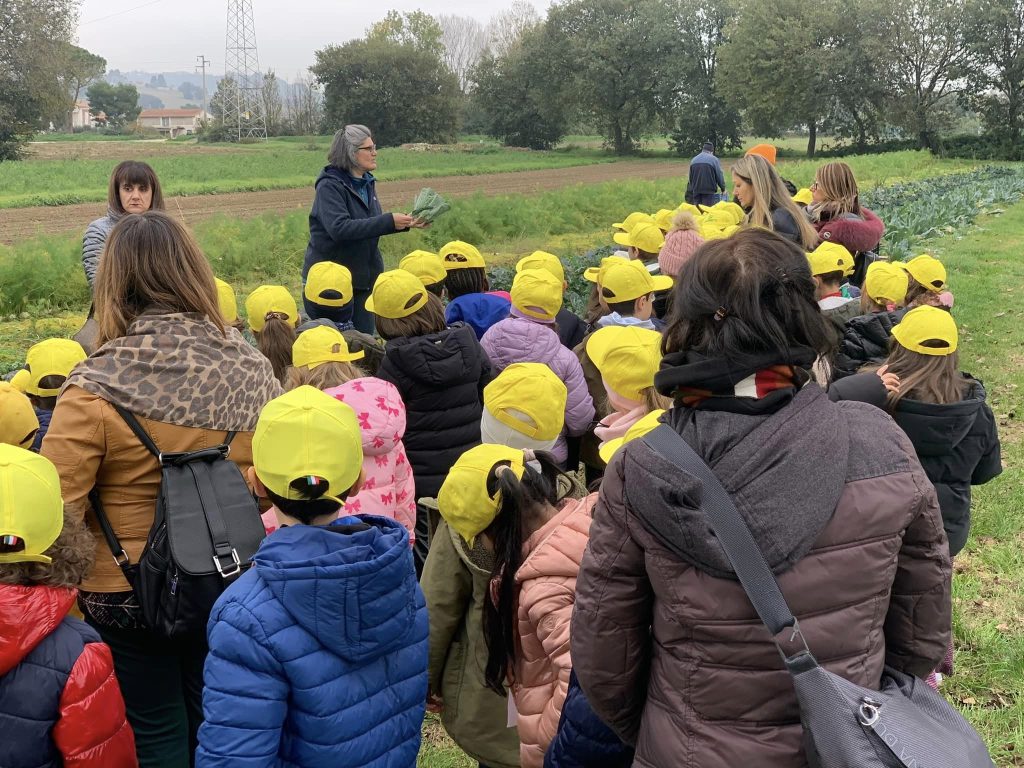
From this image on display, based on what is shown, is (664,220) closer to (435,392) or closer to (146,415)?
(435,392)

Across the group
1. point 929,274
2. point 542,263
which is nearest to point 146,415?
point 542,263

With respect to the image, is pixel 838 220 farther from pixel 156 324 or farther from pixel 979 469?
pixel 156 324

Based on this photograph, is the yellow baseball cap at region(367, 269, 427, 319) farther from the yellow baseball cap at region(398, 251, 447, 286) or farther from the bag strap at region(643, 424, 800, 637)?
the bag strap at region(643, 424, 800, 637)

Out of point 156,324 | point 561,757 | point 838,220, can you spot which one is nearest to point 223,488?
point 156,324

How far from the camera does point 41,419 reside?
3652 mm

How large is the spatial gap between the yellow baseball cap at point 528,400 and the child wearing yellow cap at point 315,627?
3.55ft

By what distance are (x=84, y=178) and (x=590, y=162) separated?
2811cm

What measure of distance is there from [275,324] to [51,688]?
110 inches

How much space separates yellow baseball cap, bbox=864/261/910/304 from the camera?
527 cm

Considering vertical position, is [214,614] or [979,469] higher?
[214,614]

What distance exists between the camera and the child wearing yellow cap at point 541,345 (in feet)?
15.4

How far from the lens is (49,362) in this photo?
12.7 feet

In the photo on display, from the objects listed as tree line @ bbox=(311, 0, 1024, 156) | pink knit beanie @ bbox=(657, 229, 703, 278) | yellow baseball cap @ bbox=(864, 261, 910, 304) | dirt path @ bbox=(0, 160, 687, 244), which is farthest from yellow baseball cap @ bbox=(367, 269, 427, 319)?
tree line @ bbox=(311, 0, 1024, 156)

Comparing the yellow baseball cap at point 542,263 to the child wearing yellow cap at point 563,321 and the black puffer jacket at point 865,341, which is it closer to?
the child wearing yellow cap at point 563,321
